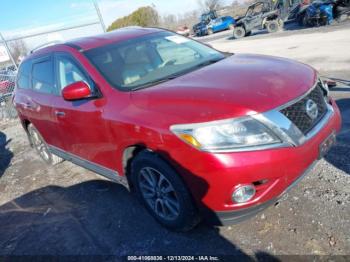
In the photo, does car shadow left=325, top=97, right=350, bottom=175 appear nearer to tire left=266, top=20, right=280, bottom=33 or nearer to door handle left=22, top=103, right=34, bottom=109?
door handle left=22, top=103, right=34, bottom=109

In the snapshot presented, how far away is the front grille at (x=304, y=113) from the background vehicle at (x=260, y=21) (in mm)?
18528

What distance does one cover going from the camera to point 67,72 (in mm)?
3750

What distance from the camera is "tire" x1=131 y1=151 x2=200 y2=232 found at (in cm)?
265

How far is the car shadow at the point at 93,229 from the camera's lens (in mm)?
2928

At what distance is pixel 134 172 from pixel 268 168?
1.28 metres

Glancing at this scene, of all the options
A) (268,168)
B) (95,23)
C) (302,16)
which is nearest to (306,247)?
(268,168)

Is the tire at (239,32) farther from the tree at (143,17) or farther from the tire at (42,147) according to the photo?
the tree at (143,17)

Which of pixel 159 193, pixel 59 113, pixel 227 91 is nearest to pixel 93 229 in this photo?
pixel 159 193

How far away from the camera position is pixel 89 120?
3.32 metres

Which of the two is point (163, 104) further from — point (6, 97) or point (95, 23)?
point (6, 97)

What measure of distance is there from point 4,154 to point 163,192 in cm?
550

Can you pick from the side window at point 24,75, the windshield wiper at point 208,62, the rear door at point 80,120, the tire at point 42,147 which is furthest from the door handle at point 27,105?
the windshield wiper at point 208,62

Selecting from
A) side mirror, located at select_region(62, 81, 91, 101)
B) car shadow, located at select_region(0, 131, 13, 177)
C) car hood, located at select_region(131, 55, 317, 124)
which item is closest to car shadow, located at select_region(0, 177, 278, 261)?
car hood, located at select_region(131, 55, 317, 124)

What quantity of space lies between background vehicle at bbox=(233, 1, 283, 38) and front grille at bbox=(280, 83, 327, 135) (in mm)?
18528
